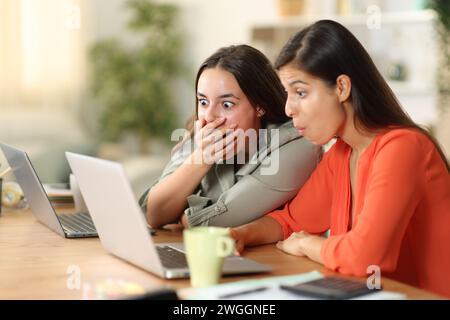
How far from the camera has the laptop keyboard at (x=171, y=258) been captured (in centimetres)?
133

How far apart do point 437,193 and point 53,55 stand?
15.2 ft

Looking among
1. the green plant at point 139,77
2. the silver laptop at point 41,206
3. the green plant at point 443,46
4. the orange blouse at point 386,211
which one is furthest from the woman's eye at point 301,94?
the green plant at point 139,77

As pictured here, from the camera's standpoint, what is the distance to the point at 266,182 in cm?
180

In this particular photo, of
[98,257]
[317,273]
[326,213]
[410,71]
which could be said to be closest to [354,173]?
[326,213]

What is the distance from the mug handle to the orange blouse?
0.27 meters

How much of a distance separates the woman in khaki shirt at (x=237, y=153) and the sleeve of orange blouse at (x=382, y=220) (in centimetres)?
39

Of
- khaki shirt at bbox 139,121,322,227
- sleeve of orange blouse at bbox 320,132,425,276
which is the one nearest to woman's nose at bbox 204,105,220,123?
khaki shirt at bbox 139,121,322,227

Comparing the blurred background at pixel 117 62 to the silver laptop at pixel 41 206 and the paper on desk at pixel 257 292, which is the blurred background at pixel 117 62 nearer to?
the silver laptop at pixel 41 206

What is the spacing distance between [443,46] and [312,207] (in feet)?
8.14

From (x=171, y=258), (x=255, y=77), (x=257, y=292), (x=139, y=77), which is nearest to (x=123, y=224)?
(x=171, y=258)

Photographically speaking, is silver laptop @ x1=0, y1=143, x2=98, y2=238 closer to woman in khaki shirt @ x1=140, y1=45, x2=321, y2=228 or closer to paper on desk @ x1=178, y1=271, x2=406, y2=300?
woman in khaki shirt @ x1=140, y1=45, x2=321, y2=228

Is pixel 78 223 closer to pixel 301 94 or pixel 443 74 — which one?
pixel 301 94
